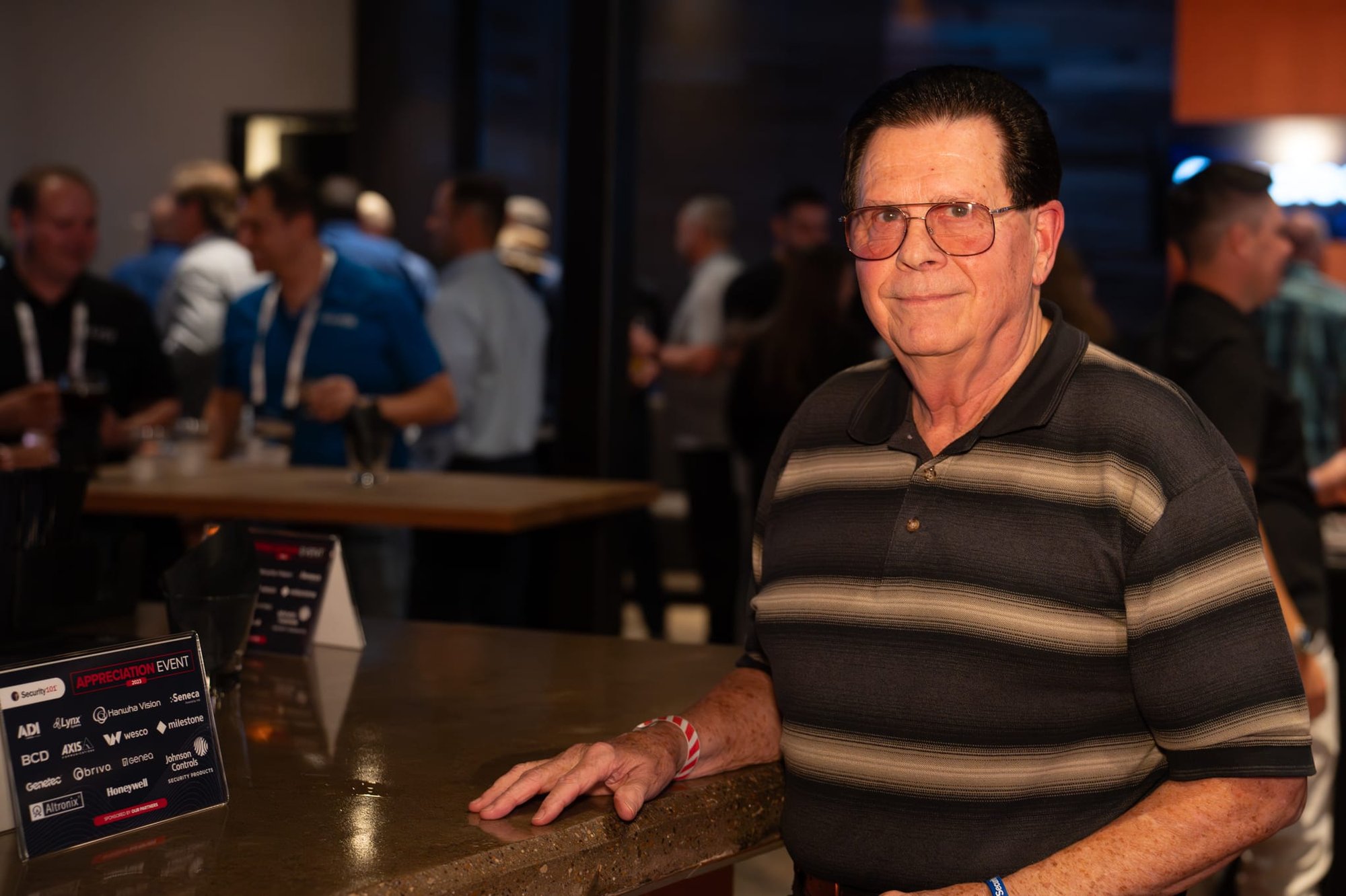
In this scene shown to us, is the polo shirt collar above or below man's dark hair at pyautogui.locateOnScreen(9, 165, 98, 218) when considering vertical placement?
below

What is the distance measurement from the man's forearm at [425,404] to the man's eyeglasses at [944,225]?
244cm

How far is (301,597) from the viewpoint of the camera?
→ 1.92 metres

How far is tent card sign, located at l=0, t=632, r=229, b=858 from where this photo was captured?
117 centimetres

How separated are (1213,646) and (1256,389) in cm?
155

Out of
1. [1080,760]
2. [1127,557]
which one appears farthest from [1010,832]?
[1127,557]

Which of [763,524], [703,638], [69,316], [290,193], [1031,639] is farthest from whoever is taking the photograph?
[703,638]

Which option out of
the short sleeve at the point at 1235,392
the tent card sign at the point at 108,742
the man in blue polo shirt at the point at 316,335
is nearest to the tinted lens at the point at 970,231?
the tent card sign at the point at 108,742

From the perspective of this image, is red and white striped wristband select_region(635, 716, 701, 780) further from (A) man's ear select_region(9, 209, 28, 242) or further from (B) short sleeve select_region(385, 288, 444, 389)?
(A) man's ear select_region(9, 209, 28, 242)

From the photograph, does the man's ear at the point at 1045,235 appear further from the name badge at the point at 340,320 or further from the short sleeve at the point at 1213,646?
the name badge at the point at 340,320

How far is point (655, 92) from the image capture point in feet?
29.6

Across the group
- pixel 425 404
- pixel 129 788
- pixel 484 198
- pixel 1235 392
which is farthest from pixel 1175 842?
pixel 484 198

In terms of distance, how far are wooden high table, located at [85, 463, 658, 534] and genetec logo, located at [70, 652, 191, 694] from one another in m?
1.70

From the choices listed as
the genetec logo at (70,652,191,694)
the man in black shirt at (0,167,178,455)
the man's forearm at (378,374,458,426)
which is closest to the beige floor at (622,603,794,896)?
the man's forearm at (378,374,458,426)

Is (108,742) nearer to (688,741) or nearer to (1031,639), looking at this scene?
(688,741)
